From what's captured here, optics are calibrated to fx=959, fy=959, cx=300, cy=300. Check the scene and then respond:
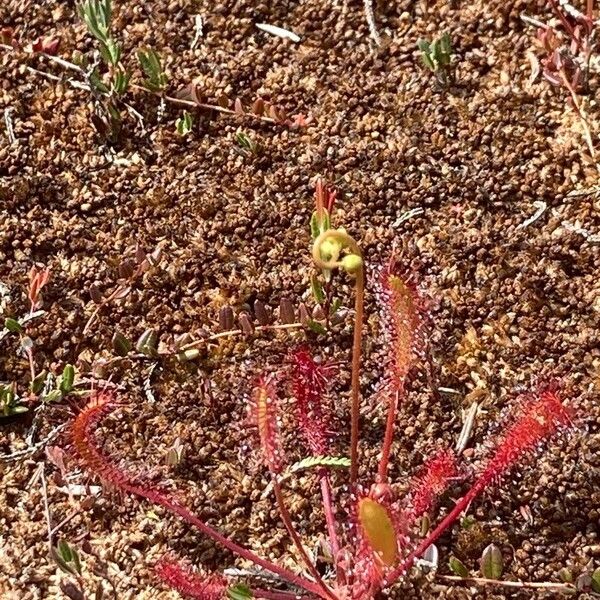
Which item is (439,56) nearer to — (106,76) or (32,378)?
(106,76)

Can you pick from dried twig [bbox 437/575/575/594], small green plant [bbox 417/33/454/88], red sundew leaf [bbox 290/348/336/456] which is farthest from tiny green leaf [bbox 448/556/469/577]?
small green plant [bbox 417/33/454/88]

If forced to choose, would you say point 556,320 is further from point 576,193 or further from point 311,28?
point 311,28

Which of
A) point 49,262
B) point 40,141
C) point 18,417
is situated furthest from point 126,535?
point 40,141

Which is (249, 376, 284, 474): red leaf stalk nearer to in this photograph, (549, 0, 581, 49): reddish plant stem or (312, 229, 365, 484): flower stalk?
(312, 229, 365, 484): flower stalk

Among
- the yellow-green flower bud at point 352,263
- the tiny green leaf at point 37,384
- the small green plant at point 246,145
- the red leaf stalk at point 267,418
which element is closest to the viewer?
the yellow-green flower bud at point 352,263

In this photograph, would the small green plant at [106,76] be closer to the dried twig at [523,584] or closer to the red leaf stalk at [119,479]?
the red leaf stalk at [119,479]

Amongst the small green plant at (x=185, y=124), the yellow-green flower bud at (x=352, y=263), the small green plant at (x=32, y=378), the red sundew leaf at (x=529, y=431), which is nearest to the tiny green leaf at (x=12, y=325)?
the small green plant at (x=32, y=378)
